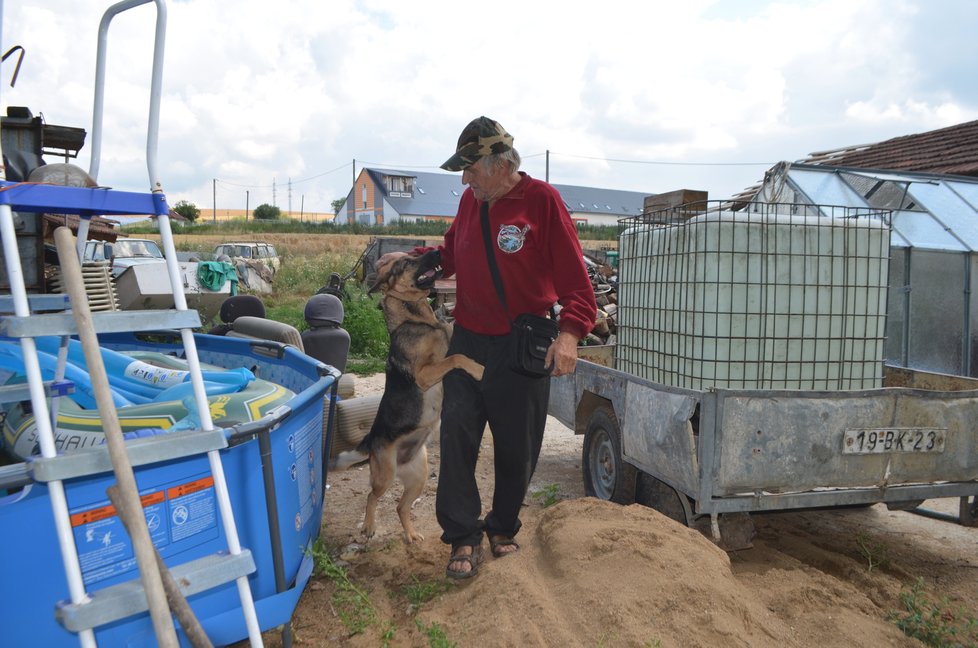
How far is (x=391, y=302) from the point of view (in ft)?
13.7

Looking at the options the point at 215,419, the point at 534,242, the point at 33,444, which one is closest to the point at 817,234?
the point at 534,242

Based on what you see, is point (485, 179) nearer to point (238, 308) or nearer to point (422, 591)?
point (422, 591)

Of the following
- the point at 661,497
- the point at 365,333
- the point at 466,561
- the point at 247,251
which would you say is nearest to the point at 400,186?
the point at 247,251

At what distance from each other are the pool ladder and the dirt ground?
1019 mm

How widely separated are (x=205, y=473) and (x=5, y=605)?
639 millimetres

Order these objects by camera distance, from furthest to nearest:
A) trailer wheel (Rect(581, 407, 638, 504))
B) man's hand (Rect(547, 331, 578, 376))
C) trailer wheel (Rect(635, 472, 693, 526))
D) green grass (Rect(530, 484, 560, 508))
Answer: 1. green grass (Rect(530, 484, 560, 508))
2. trailer wheel (Rect(581, 407, 638, 504))
3. trailer wheel (Rect(635, 472, 693, 526))
4. man's hand (Rect(547, 331, 578, 376))

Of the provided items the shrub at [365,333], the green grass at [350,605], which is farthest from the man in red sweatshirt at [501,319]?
the shrub at [365,333]

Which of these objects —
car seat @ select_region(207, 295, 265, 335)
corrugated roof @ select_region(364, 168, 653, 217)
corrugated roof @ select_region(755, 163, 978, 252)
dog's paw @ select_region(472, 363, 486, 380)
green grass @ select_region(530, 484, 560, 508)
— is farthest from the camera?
corrugated roof @ select_region(364, 168, 653, 217)

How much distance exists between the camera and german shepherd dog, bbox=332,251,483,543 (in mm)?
3984

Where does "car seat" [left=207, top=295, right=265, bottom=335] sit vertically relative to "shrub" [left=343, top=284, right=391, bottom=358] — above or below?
above

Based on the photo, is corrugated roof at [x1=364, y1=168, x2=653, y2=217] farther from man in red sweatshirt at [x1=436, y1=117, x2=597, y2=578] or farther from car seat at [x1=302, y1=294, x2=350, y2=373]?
man in red sweatshirt at [x1=436, y1=117, x2=597, y2=578]

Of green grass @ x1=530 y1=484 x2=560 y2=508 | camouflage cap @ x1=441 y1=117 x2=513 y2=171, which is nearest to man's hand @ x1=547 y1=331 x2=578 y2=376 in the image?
camouflage cap @ x1=441 y1=117 x2=513 y2=171

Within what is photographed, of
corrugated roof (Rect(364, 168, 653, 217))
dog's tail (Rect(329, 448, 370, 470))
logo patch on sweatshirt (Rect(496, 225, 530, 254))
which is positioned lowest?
dog's tail (Rect(329, 448, 370, 470))

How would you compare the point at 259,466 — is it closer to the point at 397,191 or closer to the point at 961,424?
the point at 961,424
